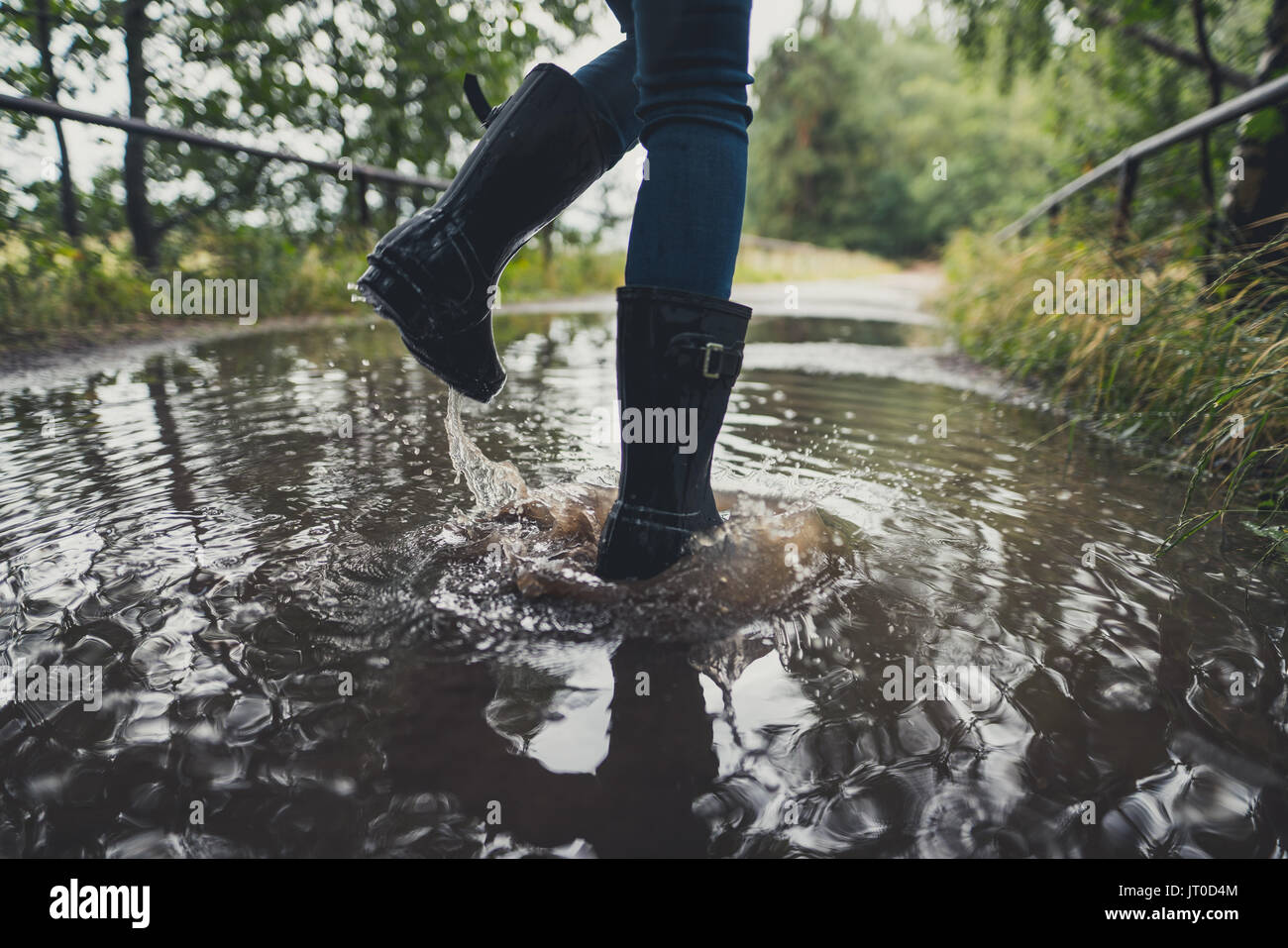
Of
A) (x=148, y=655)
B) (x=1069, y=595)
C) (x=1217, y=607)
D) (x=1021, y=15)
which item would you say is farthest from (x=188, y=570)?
(x=1021, y=15)

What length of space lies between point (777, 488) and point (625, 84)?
0.98 meters

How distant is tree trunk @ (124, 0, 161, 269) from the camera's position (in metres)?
6.53

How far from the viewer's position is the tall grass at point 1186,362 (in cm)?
168

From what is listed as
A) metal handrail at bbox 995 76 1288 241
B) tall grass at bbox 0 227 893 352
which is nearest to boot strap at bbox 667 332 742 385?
metal handrail at bbox 995 76 1288 241

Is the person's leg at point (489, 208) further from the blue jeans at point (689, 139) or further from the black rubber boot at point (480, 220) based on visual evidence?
the blue jeans at point (689, 139)

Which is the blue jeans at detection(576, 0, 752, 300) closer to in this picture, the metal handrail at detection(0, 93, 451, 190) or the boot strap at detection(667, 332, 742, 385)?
the boot strap at detection(667, 332, 742, 385)

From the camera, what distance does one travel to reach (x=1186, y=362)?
238cm

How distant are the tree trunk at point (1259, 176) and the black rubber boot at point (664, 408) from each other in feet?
9.56

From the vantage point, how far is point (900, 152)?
1516 inches

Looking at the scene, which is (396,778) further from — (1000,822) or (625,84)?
(625,84)

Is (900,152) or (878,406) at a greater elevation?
(900,152)

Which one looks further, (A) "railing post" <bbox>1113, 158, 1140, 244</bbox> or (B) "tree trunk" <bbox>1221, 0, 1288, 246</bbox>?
(A) "railing post" <bbox>1113, 158, 1140, 244</bbox>

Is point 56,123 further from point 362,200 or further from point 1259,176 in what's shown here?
point 1259,176

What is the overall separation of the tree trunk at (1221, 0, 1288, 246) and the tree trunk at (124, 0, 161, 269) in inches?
297
